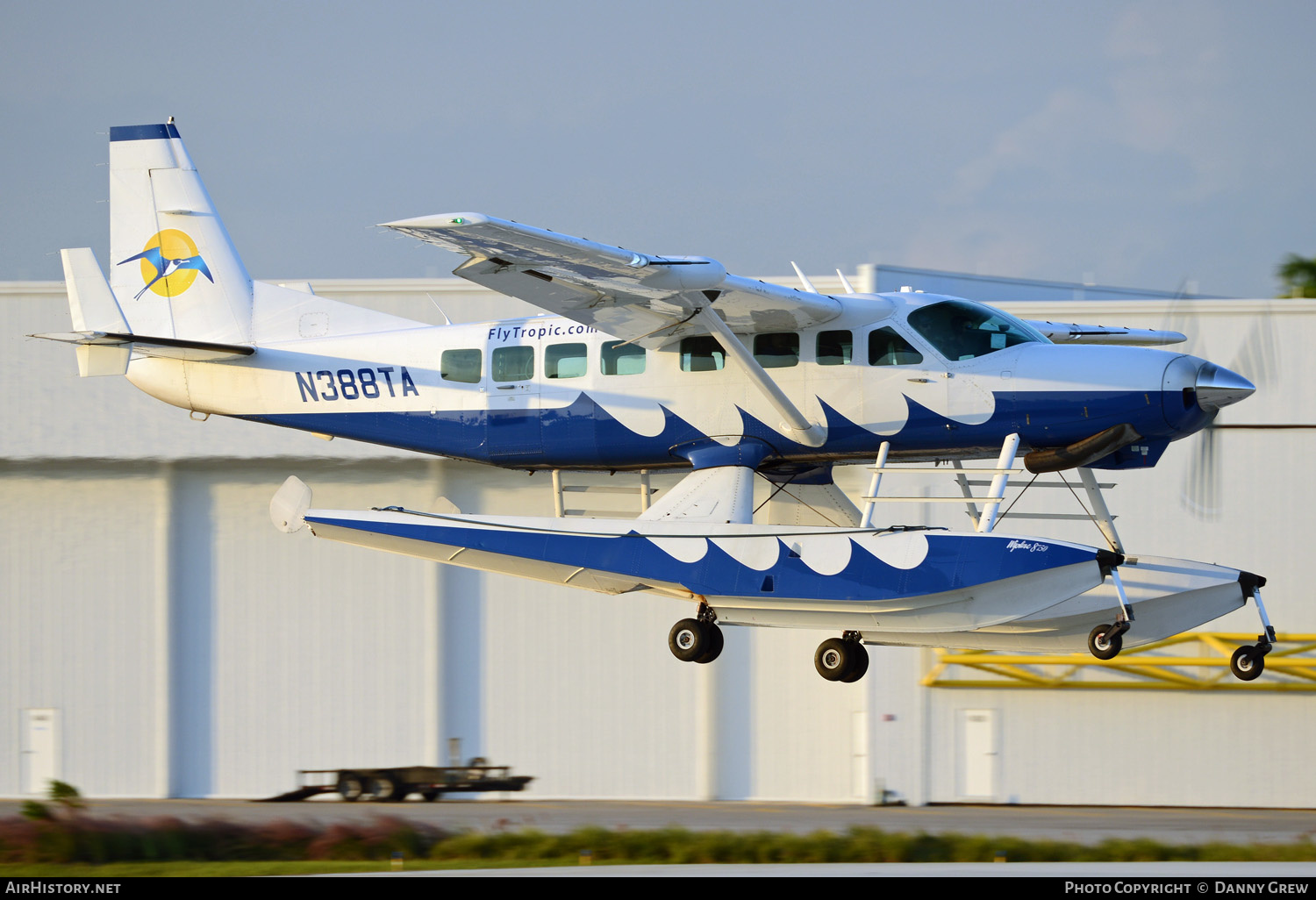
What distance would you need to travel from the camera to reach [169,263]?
50.9 ft

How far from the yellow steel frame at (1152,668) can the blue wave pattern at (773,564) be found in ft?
40.7

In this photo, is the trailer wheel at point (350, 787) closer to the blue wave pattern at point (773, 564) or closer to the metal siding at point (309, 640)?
the metal siding at point (309, 640)

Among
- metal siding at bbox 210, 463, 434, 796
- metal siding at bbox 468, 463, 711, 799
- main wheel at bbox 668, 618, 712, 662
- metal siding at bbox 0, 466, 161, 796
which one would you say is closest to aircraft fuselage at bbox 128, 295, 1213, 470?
main wheel at bbox 668, 618, 712, 662

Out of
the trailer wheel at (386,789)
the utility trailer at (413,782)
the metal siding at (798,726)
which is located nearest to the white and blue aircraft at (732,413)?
the metal siding at (798,726)

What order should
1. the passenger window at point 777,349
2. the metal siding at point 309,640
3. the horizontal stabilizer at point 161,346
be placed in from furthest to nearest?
the metal siding at point 309,640
the horizontal stabilizer at point 161,346
the passenger window at point 777,349

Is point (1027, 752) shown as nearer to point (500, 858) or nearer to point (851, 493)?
point (851, 493)

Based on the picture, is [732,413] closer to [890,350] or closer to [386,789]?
[890,350]

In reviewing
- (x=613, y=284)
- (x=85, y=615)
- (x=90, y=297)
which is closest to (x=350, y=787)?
(x=85, y=615)

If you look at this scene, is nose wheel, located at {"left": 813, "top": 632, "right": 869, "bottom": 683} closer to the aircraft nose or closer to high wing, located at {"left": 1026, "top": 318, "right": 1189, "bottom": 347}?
the aircraft nose

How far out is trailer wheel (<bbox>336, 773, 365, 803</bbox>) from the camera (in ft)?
80.8

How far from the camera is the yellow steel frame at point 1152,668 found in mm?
23250

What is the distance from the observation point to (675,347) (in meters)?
13.1

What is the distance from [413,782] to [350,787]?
1163 mm

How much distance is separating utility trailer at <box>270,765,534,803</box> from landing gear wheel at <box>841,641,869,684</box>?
42.5ft
